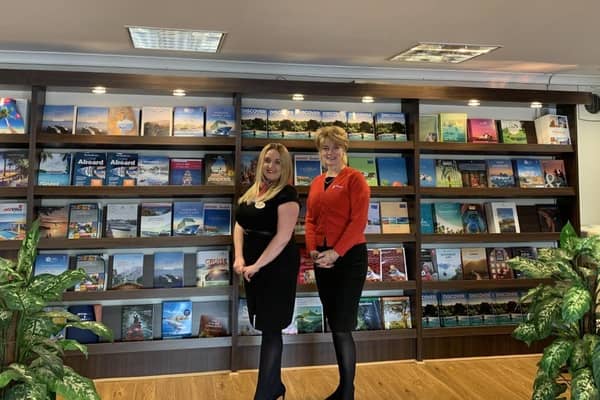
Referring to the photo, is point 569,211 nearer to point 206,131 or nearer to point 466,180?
point 466,180

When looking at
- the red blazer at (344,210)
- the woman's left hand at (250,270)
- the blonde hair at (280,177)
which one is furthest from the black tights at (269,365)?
the blonde hair at (280,177)

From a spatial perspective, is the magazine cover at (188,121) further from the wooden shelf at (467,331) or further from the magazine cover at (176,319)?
the wooden shelf at (467,331)

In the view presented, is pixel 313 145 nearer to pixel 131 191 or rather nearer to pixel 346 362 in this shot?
pixel 131 191

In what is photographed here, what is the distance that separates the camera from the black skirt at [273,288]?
2.28 m

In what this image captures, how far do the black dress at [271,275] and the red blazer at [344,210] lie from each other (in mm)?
248

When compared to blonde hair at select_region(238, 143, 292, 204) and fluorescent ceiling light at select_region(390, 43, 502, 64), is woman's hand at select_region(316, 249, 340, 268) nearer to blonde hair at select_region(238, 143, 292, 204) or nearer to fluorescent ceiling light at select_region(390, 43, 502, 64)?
blonde hair at select_region(238, 143, 292, 204)

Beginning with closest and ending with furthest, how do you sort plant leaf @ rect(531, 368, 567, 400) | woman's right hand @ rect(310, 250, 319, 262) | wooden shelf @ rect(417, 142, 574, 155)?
plant leaf @ rect(531, 368, 567, 400), woman's right hand @ rect(310, 250, 319, 262), wooden shelf @ rect(417, 142, 574, 155)

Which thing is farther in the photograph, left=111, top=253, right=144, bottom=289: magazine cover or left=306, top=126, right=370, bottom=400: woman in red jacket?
left=111, top=253, right=144, bottom=289: magazine cover

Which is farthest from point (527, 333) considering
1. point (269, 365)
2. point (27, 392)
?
point (27, 392)

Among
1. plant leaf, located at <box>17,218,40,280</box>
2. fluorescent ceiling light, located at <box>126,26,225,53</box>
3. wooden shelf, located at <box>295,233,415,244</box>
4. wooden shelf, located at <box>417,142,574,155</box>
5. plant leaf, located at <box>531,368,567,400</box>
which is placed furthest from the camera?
wooden shelf, located at <box>417,142,574,155</box>

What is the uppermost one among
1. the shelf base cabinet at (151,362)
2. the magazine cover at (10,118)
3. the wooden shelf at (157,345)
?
the magazine cover at (10,118)

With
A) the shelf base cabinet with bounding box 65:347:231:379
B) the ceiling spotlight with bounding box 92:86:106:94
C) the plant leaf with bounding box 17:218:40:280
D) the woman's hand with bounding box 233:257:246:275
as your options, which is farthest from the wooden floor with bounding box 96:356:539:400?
the ceiling spotlight with bounding box 92:86:106:94

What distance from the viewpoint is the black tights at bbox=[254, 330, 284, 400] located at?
2.30 m

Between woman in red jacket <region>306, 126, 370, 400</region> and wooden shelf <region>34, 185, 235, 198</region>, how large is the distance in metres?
0.91
